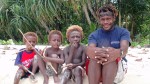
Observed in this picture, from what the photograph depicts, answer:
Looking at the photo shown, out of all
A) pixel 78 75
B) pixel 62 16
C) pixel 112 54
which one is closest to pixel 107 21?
pixel 112 54

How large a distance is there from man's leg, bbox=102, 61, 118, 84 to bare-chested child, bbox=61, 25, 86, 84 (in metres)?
0.46

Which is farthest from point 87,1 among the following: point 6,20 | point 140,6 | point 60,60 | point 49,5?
point 60,60

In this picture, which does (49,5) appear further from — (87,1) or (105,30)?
(105,30)

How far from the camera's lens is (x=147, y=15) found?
39.8 ft

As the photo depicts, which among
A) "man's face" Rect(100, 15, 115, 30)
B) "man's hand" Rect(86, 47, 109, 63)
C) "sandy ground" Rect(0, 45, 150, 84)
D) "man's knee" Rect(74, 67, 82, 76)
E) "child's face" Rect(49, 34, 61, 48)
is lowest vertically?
"sandy ground" Rect(0, 45, 150, 84)

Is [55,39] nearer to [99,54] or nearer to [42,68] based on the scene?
[42,68]

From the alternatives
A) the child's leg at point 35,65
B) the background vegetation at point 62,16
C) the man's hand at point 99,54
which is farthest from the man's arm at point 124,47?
the background vegetation at point 62,16

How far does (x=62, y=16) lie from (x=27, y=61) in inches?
309

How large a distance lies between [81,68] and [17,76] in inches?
36.8

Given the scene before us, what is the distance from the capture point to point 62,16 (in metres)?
12.0

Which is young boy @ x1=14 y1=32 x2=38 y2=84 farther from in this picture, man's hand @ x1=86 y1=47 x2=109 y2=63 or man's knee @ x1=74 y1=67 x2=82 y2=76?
man's hand @ x1=86 y1=47 x2=109 y2=63

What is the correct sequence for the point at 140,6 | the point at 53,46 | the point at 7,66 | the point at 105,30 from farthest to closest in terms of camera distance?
the point at 140,6, the point at 7,66, the point at 53,46, the point at 105,30

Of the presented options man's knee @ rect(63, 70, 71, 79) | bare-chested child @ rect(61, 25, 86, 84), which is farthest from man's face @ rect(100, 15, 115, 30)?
man's knee @ rect(63, 70, 71, 79)

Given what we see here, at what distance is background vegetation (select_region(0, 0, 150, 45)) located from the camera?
35.2ft
